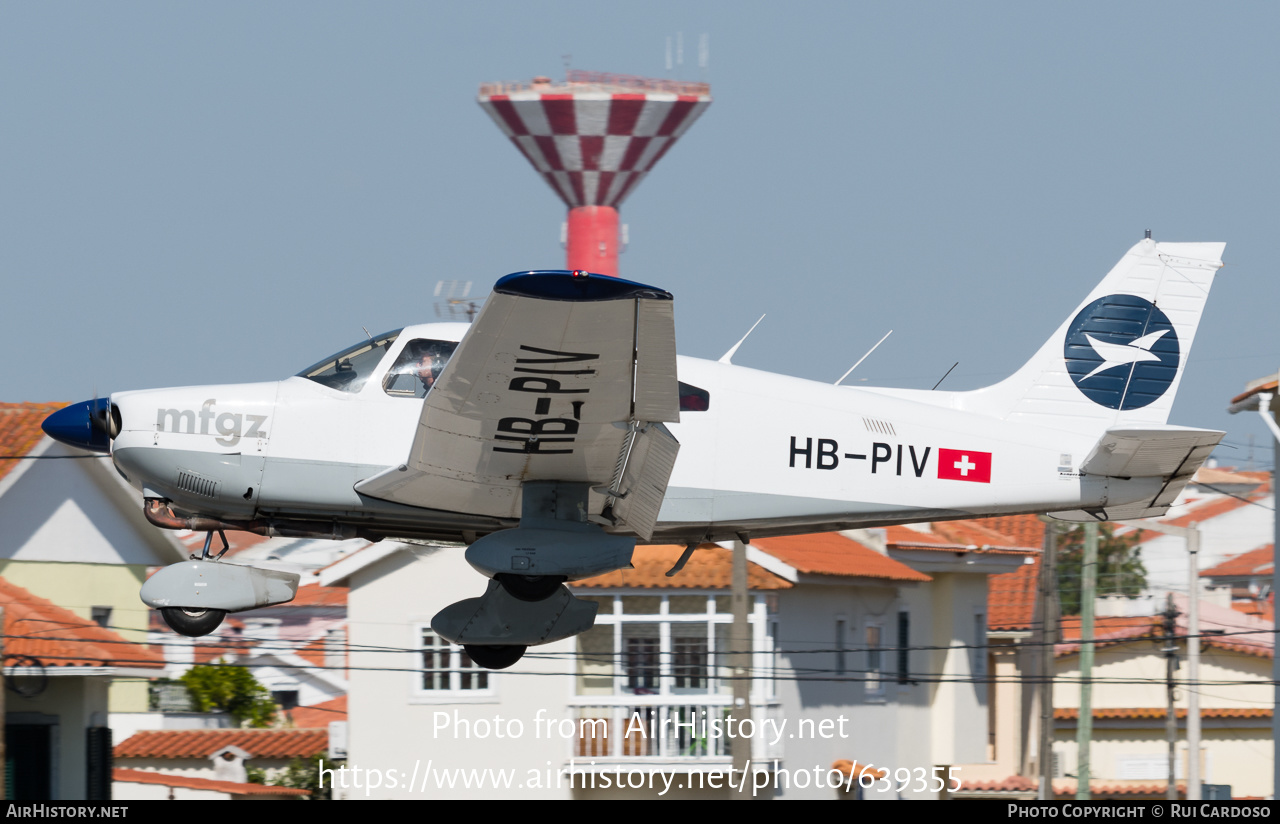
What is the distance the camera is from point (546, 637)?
33.0 ft

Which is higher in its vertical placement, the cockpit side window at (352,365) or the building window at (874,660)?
the cockpit side window at (352,365)

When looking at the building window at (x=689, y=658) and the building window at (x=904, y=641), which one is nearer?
the building window at (x=689, y=658)

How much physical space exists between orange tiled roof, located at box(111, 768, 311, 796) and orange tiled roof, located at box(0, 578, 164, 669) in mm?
6629

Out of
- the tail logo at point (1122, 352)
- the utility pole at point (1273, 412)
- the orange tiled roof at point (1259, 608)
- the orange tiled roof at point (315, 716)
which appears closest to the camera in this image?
the tail logo at point (1122, 352)

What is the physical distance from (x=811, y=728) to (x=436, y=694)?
589 centimetres

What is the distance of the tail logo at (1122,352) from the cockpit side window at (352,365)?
540 centimetres

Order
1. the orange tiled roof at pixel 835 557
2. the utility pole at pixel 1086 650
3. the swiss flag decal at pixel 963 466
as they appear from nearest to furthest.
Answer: the swiss flag decal at pixel 963 466
the utility pole at pixel 1086 650
the orange tiled roof at pixel 835 557

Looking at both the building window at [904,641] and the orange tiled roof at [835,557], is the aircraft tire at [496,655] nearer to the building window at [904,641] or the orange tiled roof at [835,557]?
the orange tiled roof at [835,557]

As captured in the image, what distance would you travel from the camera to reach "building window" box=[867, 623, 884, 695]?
2447cm

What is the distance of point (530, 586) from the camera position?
970 cm

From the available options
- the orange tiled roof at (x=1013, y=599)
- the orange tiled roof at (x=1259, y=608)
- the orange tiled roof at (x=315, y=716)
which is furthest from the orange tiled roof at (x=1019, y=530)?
the orange tiled roof at (x=315, y=716)

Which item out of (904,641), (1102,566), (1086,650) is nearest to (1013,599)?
(904,641)

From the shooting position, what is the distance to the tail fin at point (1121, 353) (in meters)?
11.4

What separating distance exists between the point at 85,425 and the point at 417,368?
247 cm
